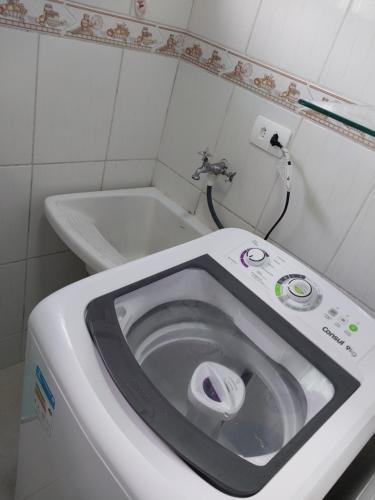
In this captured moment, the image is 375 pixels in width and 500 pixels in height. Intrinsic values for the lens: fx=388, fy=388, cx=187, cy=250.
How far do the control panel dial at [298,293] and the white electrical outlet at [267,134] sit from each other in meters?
0.39

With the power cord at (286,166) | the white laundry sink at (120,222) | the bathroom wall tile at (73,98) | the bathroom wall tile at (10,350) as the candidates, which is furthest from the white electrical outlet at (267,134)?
the bathroom wall tile at (10,350)

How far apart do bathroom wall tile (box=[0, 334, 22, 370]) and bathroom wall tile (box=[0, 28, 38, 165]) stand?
741 mm

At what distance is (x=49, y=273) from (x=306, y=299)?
3.23 feet

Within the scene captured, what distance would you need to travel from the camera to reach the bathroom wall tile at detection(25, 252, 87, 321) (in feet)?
4.56

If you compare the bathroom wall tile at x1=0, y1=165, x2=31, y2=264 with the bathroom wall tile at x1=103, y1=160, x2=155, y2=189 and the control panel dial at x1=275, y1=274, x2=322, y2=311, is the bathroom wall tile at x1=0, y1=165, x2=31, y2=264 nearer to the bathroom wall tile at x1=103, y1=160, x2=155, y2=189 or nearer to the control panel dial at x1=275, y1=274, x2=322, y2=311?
the bathroom wall tile at x1=103, y1=160, x2=155, y2=189

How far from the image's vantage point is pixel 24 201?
1212 millimetres

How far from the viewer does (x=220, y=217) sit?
127 centimetres

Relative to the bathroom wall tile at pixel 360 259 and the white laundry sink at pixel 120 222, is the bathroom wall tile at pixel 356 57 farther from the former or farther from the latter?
the white laundry sink at pixel 120 222

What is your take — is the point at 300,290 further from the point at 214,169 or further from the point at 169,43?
the point at 169,43

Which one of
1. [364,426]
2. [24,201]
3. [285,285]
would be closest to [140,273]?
[285,285]

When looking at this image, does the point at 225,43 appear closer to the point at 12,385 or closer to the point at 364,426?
the point at 364,426

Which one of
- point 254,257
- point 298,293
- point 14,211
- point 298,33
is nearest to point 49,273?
point 14,211

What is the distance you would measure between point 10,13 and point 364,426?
1.14m

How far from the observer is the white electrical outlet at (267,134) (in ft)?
3.40
